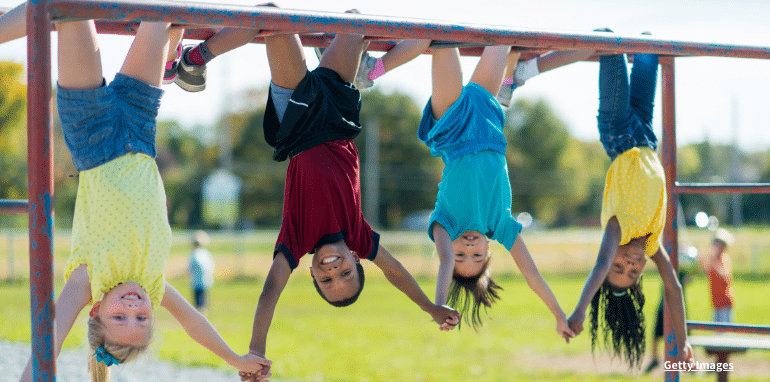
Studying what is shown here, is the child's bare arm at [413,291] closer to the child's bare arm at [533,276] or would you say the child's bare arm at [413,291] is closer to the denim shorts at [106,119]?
the child's bare arm at [533,276]

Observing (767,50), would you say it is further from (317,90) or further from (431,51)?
(317,90)

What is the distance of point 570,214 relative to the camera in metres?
54.8

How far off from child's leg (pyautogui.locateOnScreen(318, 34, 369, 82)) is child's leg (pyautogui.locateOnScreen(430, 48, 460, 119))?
0.44 meters

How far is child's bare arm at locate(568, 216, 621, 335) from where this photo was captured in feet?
10.8

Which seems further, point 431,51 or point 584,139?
point 584,139

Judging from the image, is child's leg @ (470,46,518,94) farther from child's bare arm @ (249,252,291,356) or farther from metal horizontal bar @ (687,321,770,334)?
metal horizontal bar @ (687,321,770,334)

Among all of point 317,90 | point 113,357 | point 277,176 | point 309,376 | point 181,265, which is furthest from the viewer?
point 277,176

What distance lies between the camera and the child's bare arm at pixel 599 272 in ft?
10.8

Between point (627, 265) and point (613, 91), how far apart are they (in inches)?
34.3

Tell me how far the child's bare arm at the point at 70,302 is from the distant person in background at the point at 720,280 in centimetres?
767

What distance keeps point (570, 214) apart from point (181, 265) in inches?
1487

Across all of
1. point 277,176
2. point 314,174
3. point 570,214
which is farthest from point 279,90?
point 570,214

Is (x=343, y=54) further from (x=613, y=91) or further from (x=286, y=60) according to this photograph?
(x=613, y=91)

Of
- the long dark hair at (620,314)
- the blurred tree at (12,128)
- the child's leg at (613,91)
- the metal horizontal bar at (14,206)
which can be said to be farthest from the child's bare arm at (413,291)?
the blurred tree at (12,128)
